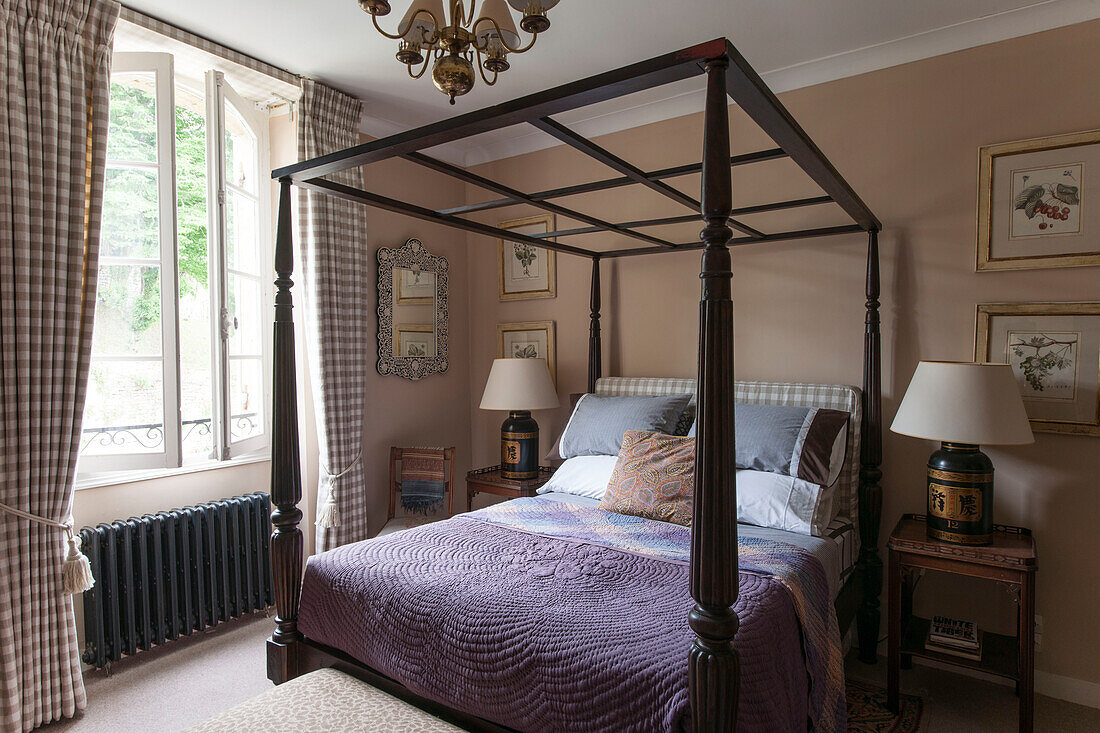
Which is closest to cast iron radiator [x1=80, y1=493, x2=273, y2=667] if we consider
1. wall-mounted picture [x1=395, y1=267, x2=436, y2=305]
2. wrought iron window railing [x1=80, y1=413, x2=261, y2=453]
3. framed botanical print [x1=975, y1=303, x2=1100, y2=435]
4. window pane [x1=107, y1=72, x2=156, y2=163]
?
wrought iron window railing [x1=80, y1=413, x2=261, y2=453]

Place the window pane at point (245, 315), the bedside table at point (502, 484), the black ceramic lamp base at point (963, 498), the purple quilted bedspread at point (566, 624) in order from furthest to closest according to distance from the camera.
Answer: the bedside table at point (502, 484)
the window pane at point (245, 315)
the black ceramic lamp base at point (963, 498)
the purple quilted bedspread at point (566, 624)

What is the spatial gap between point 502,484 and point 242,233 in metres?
1.90

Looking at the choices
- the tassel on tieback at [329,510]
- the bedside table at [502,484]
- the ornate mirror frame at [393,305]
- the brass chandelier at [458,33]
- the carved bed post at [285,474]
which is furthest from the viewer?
the ornate mirror frame at [393,305]

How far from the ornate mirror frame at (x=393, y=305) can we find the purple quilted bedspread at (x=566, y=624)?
1659 millimetres

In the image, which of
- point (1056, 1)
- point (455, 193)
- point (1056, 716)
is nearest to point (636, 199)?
point (455, 193)

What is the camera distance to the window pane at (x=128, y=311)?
8.53ft

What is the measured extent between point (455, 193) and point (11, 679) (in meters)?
3.34

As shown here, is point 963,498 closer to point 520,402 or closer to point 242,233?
point 520,402

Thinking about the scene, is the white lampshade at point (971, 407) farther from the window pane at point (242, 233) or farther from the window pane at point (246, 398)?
the window pane at point (242, 233)

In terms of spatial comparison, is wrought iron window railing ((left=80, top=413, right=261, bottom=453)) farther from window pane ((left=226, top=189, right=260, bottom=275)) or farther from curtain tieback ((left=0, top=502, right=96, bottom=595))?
window pane ((left=226, top=189, right=260, bottom=275))

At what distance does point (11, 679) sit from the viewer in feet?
7.07

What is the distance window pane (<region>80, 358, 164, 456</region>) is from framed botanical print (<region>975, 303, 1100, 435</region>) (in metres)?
3.50

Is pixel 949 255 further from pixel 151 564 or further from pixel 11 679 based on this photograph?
pixel 11 679

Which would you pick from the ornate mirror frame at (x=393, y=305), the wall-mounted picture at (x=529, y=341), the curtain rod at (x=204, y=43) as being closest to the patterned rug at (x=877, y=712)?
the wall-mounted picture at (x=529, y=341)
